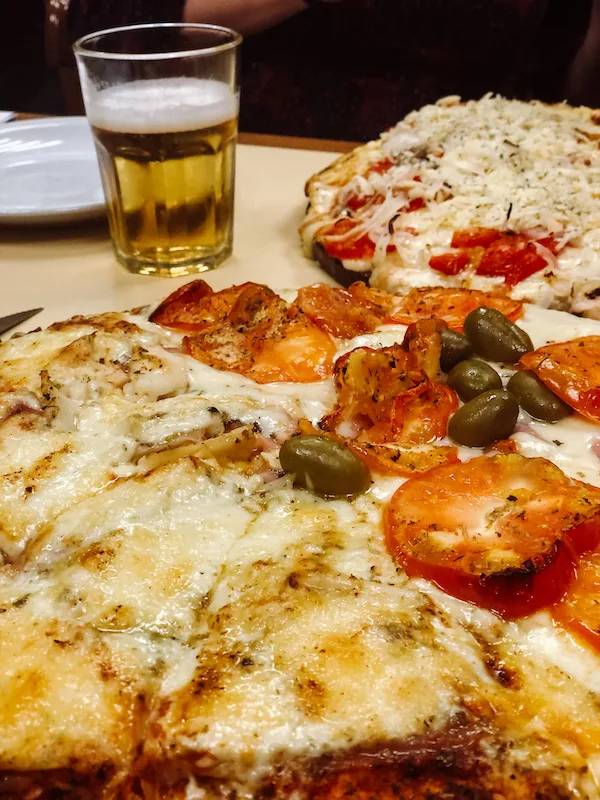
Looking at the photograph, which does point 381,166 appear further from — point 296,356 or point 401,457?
point 401,457

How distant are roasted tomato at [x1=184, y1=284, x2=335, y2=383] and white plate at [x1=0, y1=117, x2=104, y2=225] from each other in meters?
1.08

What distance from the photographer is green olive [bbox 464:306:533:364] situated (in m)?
1.52

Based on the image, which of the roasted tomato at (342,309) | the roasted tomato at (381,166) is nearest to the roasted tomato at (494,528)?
the roasted tomato at (342,309)

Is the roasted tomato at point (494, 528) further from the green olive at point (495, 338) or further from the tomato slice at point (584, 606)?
the green olive at point (495, 338)

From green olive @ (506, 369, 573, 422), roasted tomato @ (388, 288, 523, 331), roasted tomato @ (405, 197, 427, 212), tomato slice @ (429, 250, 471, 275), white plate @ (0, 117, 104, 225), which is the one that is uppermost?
green olive @ (506, 369, 573, 422)

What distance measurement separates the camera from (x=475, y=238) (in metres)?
2.17

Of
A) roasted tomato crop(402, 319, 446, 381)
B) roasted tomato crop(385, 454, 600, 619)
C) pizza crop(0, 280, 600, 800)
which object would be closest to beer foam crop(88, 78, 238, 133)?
pizza crop(0, 280, 600, 800)

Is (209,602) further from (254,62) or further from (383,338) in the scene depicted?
(254,62)

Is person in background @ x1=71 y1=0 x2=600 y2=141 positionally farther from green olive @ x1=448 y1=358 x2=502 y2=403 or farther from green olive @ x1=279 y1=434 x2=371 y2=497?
green olive @ x1=279 y1=434 x2=371 y2=497

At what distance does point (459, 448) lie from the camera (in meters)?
1.30

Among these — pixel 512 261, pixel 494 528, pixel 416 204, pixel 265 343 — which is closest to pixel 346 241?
pixel 416 204

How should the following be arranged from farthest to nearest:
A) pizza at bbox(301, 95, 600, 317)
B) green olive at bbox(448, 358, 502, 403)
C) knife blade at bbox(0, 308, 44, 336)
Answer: pizza at bbox(301, 95, 600, 317)
knife blade at bbox(0, 308, 44, 336)
green olive at bbox(448, 358, 502, 403)

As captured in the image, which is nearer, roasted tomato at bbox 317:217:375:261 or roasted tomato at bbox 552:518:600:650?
roasted tomato at bbox 552:518:600:650

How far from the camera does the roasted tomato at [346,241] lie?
2283mm
